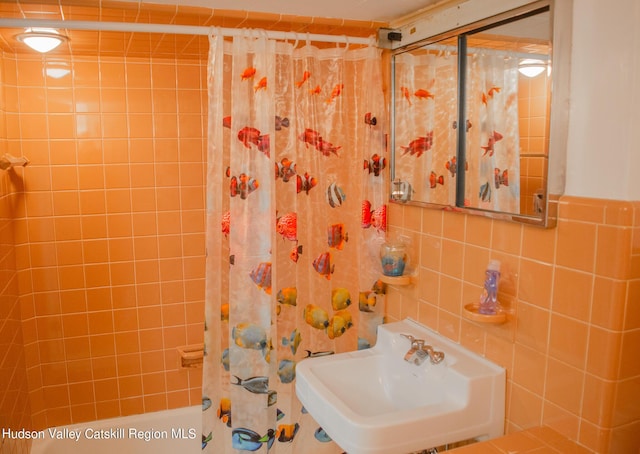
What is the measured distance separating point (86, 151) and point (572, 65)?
2.11m

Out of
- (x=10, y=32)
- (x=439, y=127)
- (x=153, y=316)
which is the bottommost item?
(x=153, y=316)

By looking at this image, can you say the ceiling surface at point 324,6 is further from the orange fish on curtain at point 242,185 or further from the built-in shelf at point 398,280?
the built-in shelf at point 398,280

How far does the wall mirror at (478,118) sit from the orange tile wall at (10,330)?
166 cm

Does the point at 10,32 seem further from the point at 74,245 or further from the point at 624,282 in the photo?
the point at 624,282

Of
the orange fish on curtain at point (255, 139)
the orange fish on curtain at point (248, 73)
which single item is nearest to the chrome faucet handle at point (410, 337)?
the orange fish on curtain at point (255, 139)

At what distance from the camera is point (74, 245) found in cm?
248

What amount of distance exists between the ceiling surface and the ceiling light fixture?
49 cm

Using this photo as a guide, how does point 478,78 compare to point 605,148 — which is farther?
point 478,78

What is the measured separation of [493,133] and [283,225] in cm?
86

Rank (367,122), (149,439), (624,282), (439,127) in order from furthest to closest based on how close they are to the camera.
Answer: (149,439) < (367,122) < (439,127) < (624,282)

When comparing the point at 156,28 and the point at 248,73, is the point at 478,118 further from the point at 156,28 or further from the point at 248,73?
the point at 156,28

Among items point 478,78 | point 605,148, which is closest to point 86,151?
point 478,78

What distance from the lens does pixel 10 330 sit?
2.13 metres

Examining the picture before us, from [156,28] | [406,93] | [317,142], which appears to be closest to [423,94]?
[406,93]
